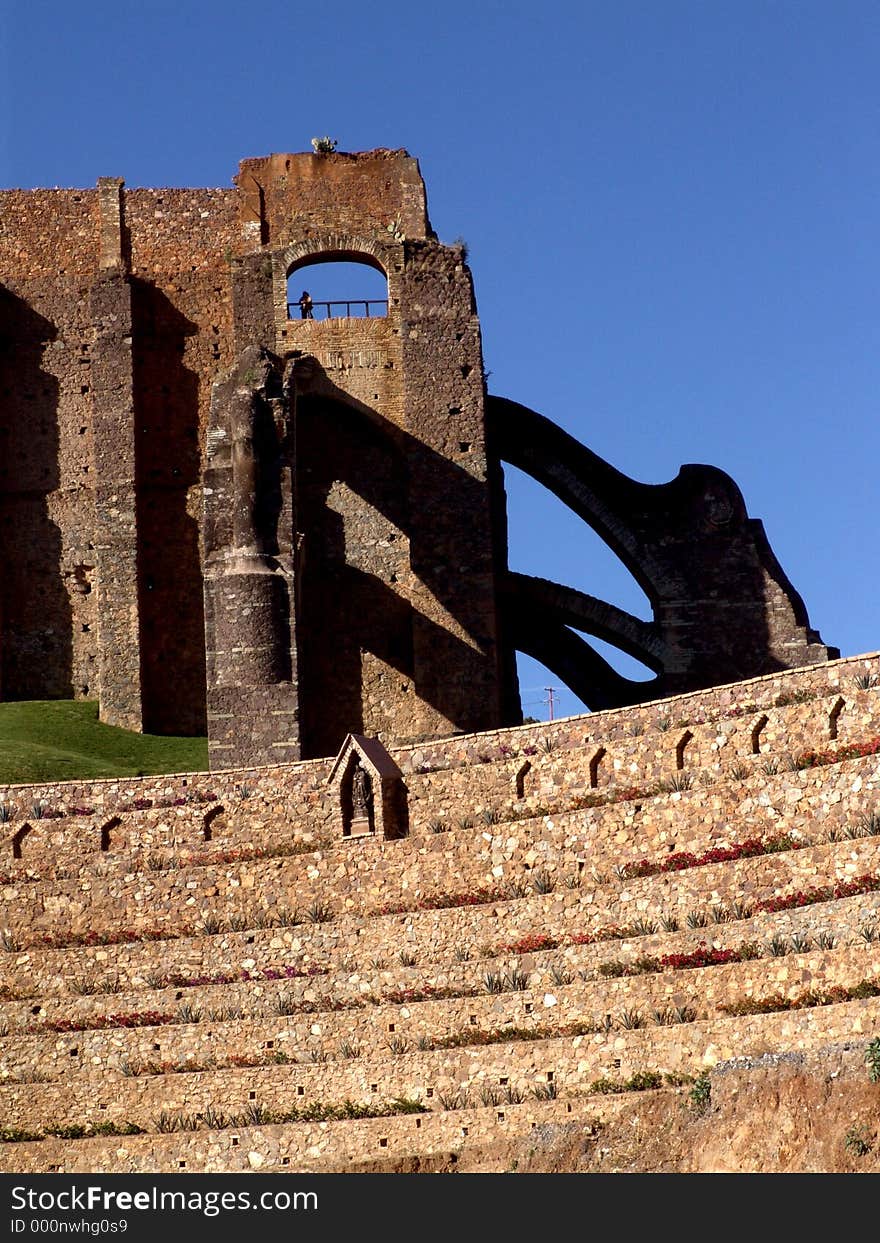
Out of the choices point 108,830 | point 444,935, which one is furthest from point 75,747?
point 444,935

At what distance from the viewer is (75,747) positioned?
1935 inches

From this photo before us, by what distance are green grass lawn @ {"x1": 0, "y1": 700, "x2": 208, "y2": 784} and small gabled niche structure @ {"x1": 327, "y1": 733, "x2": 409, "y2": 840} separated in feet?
24.0

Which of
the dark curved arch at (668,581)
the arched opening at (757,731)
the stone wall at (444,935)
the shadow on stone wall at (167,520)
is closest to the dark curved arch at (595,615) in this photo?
the dark curved arch at (668,581)

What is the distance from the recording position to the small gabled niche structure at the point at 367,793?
1545 inches

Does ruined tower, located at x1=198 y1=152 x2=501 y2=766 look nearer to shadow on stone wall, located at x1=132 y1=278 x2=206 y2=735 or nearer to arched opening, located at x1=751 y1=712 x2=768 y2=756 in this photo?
shadow on stone wall, located at x1=132 y1=278 x2=206 y2=735

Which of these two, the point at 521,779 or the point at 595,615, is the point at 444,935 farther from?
the point at 595,615

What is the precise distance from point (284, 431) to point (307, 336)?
17.4 feet

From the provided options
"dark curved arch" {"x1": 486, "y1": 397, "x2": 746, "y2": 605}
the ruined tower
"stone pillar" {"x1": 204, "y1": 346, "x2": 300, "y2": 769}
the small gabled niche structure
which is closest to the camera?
the small gabled niche structure

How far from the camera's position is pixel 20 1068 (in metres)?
38.8

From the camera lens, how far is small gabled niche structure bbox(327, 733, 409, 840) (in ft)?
129

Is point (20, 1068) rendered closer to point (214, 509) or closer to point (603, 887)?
point (603, 887)

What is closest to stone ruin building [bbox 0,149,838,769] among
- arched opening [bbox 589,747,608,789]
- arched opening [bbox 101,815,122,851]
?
arched opening [bbox 101,815,122,851]

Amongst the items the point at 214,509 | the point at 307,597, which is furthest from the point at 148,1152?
the point at 307,597

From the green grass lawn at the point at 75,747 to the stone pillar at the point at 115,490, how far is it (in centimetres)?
78
